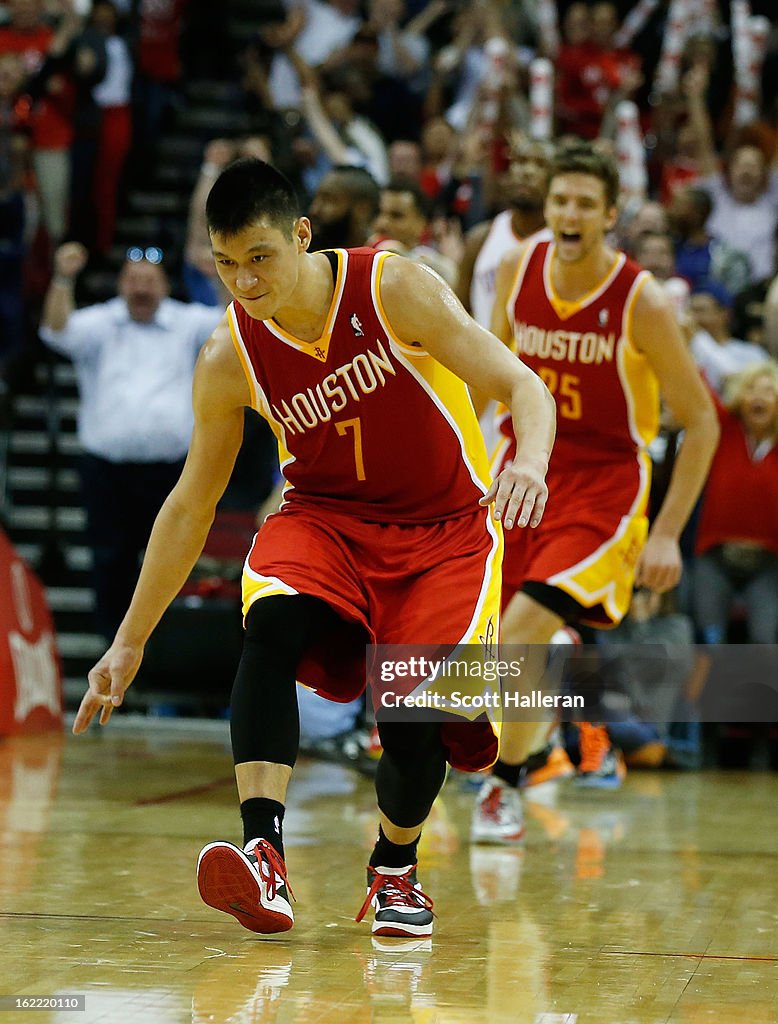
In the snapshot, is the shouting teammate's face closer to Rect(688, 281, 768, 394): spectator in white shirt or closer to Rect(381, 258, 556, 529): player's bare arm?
Rect(381, 258, 556, 529): player's bare arm

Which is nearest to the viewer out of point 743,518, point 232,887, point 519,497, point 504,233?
point 519,497

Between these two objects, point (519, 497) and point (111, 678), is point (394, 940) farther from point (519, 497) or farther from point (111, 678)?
point (519, 497)

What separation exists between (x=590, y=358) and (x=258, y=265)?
2.05 metres

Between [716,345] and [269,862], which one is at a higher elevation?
[716,345]

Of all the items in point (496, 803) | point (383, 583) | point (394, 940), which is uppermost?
point (383, 583)

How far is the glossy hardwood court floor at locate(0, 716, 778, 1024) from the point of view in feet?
10.2

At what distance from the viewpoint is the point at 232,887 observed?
11.2 ft

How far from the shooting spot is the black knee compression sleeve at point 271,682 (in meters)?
3.61

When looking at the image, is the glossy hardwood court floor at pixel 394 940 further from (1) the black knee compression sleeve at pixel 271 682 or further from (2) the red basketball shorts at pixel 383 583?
(2) the red basketball shorts at pixel 383 583

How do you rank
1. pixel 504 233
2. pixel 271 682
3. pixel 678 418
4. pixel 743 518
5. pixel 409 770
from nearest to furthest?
pixel 271 682 → pixel 409 770 → pixel 678 418 → pixel 504 233 → pixel 743 518

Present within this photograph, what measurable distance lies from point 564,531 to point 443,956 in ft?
7.08

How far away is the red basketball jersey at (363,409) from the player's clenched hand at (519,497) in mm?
550

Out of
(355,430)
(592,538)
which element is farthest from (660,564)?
(355,430)

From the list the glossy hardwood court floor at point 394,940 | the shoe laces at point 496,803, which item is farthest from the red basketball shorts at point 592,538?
the glossy hardwood court floor at point 394,940
